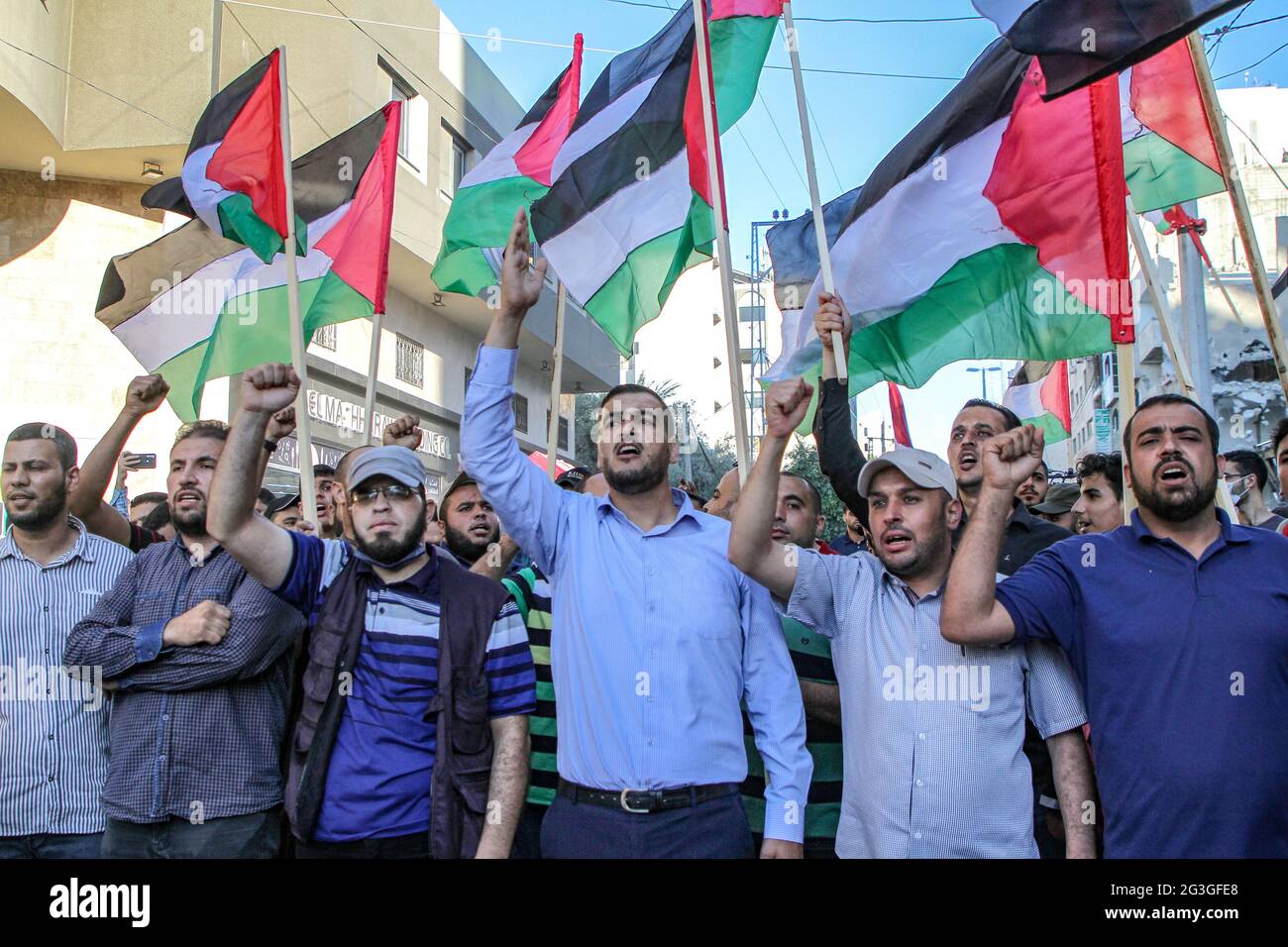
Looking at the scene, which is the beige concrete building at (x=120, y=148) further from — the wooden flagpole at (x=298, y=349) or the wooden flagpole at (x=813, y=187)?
the wooden flagpole at (x=813, y=187)

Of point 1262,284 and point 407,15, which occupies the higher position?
point 407,15

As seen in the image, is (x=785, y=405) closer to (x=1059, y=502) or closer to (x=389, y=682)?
(x=389, y=682)

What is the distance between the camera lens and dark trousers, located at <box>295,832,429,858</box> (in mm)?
3402

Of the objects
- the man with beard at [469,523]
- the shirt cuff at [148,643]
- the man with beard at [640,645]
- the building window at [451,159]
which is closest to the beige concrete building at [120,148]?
the building window at [451,159]

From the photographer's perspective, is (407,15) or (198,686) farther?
(407,15)

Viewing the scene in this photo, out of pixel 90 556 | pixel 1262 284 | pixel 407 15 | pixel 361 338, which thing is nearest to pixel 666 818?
pixel 90 556

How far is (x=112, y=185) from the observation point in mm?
13227

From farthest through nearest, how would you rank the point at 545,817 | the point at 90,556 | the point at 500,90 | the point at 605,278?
1. the point at 500,90
2. the point at 605,278
3. the point at 90,556
4. the point at 545,817

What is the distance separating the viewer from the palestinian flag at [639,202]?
19.2ft

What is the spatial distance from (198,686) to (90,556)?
86 centimetres

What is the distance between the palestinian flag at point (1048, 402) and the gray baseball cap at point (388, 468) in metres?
6.76

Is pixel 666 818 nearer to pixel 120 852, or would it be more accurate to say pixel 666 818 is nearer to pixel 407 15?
pixel 120 852

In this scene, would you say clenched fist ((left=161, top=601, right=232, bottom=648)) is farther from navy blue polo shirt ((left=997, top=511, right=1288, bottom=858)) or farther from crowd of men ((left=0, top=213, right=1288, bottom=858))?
navy blue polo shirt ((left=997, top=511, right=1288, bottom=858))

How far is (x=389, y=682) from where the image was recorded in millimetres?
3549
